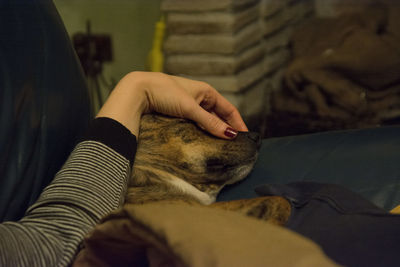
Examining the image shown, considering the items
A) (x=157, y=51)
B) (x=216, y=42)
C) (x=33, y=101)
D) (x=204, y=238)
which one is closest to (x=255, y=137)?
(x=33, y=101)

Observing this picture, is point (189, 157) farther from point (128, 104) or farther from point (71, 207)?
point (71, 207)

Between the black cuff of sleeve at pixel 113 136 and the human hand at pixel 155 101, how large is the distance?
0.05 metres

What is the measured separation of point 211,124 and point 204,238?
0.74 m

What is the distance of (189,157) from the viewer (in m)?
1.28

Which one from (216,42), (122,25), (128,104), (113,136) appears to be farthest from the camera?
(122,25)

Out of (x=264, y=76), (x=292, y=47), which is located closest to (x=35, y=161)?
(x=264, y=76)

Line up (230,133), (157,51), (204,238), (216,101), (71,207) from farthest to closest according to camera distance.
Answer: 1. (157,51)
2. (216,101)
3. (230,133)
4. (71,207)
5. (204,238)

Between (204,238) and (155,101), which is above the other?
(204,238)

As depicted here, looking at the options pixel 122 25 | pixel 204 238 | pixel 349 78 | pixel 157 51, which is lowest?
pixel 349 78

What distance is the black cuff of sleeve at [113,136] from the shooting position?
105cm

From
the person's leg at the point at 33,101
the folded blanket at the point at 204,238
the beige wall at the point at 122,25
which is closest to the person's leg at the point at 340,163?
the person's leg at the point at 33,101

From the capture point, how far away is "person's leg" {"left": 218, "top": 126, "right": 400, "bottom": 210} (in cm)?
121

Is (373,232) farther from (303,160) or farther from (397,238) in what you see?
(303,160)

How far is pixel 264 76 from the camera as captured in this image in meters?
3.02
